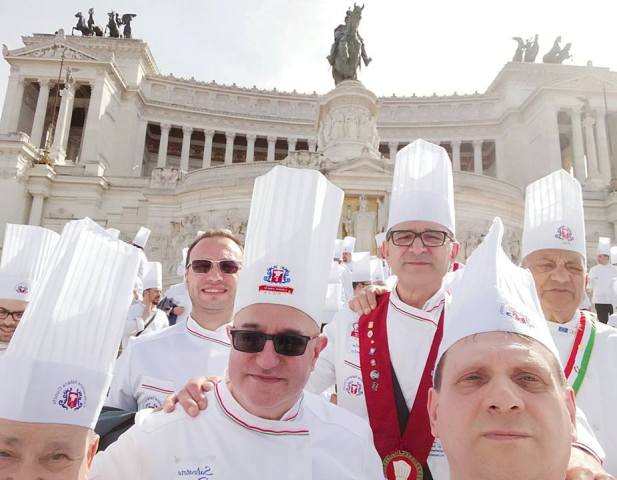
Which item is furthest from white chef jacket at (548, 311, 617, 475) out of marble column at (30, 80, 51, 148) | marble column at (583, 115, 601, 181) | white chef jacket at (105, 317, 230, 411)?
marble column at (30, 80, 51, 148)

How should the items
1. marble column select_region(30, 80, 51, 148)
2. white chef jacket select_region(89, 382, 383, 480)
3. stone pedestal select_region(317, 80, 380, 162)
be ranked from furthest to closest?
1. marble column select_region(30, 80, 51, 148)
2. stone pedestal select_region(317, 80, 380, 162)
3. white chef jacket select_region(89, 382, 383, 480)

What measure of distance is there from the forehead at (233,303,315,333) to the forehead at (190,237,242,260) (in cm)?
157

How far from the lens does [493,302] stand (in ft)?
8.16

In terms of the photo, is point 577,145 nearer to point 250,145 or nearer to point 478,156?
point 478,156

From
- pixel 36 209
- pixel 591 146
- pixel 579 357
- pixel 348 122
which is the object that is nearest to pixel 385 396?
pixel 579 357

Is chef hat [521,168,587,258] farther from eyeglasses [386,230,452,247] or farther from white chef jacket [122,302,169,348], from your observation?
white chef jacket [122,302,169,348]

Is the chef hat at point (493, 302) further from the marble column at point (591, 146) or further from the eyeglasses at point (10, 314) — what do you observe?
the marble column at point (591, 146)

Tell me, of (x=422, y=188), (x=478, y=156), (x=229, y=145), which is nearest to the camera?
(x=422, y=188)

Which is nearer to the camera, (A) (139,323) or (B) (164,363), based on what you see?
(B) (164,363)

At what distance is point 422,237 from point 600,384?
1658 millimetres

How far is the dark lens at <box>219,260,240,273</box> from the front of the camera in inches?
175

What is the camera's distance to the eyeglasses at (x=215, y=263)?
14.6ft

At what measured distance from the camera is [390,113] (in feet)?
206

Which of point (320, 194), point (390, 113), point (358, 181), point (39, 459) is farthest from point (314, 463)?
point (390, 113)
